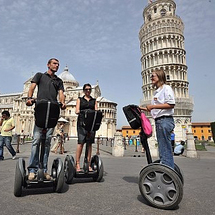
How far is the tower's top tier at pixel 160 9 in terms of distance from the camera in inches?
1666

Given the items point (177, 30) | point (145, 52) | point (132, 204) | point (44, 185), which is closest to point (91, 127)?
point (44, 185)

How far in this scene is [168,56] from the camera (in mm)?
37938

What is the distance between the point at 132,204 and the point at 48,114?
1798 millimetres

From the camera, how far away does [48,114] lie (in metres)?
2.47

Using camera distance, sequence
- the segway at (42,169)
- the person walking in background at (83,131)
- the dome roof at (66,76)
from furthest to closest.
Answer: the dome roof at (66,76) → the person walking in background at (83,131) → the segway at (42,169)

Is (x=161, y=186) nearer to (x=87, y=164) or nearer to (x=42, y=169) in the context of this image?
(x=87, y=164)

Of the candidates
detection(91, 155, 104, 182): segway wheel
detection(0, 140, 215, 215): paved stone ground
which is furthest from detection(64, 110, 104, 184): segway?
detection(0, 140, 215, 215): paved stone ground

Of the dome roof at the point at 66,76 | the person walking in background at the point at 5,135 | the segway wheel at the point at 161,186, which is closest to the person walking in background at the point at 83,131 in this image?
the segway wheel at the point at 161,186

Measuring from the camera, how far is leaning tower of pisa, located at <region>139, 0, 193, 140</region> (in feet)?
117

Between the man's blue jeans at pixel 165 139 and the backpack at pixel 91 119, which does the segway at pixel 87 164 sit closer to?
the backpack at pixel 91 119

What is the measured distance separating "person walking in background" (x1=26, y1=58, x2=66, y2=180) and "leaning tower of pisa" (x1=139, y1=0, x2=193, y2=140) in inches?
1410

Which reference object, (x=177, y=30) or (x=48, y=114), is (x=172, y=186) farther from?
(x=177, y=30)

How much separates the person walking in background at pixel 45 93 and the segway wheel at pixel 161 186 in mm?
1578

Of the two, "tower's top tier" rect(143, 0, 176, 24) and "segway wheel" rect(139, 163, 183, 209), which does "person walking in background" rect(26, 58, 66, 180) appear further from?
"tower's top tier" rect(143, 0, 176, 24)
